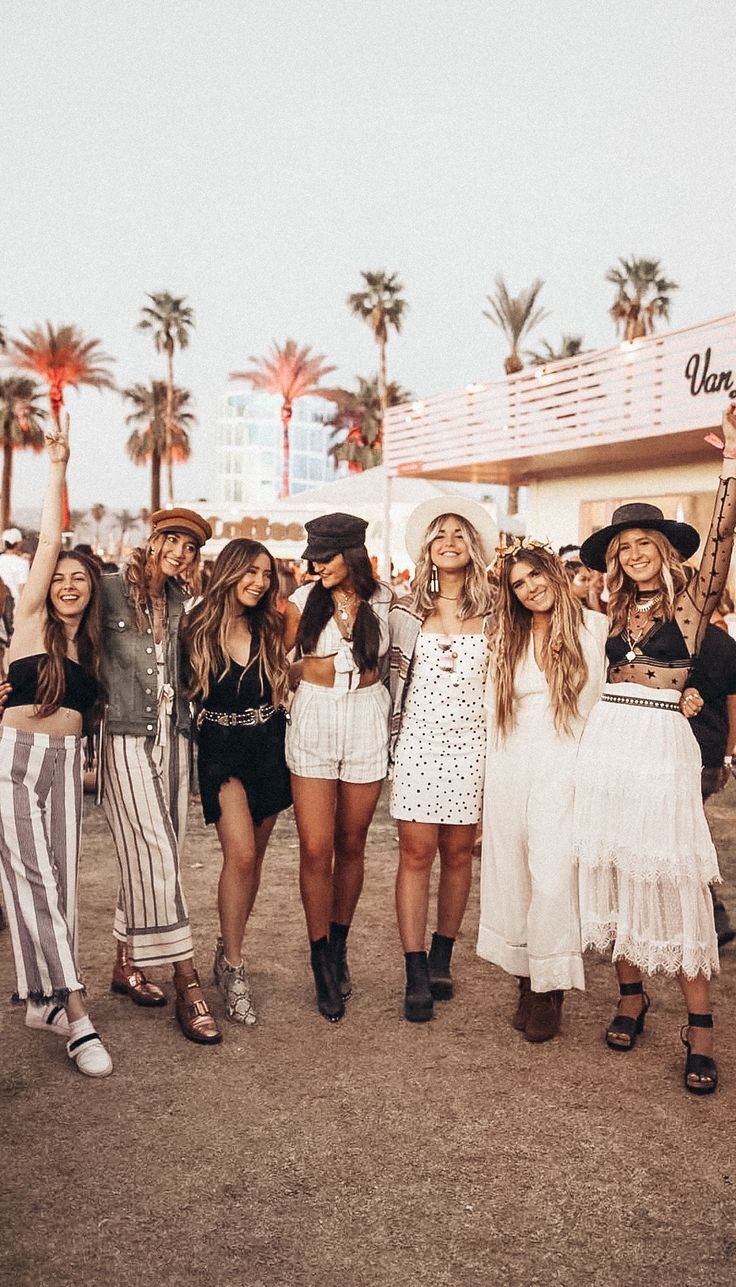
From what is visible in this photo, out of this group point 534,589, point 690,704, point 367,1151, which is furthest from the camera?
point 534,589

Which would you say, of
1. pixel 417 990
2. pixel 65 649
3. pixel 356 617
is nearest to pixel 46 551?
pixel 65 649

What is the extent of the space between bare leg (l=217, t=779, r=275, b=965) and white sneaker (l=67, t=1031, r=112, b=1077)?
679 mm

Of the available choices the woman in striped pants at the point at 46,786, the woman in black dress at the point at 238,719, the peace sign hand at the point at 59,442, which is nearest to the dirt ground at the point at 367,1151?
the woman in striped pants at the point at 46,786

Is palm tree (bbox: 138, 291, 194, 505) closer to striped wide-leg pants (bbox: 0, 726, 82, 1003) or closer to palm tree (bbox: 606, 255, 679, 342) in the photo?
palm tree (bbox: 606, 255, 679, 342)

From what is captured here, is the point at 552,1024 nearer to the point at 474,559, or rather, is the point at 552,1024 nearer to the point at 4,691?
the point at 474,559

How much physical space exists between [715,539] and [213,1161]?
253 cm

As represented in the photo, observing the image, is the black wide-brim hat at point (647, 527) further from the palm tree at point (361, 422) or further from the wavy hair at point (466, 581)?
the palm tree at point (361, 422)

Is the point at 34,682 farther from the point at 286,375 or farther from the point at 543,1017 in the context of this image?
the point at 286,375

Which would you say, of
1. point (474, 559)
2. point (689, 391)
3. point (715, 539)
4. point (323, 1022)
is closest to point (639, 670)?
point (715, 539)

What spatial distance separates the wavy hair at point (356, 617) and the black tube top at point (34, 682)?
2.95 feet

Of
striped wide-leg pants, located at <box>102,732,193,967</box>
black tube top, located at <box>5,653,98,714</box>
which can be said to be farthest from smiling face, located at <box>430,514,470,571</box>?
black tube top, located at <box>5,653,98,714</box>

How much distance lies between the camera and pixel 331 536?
424 centimetres

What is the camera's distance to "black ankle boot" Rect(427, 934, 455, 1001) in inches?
176

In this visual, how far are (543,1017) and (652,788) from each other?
100 cm
